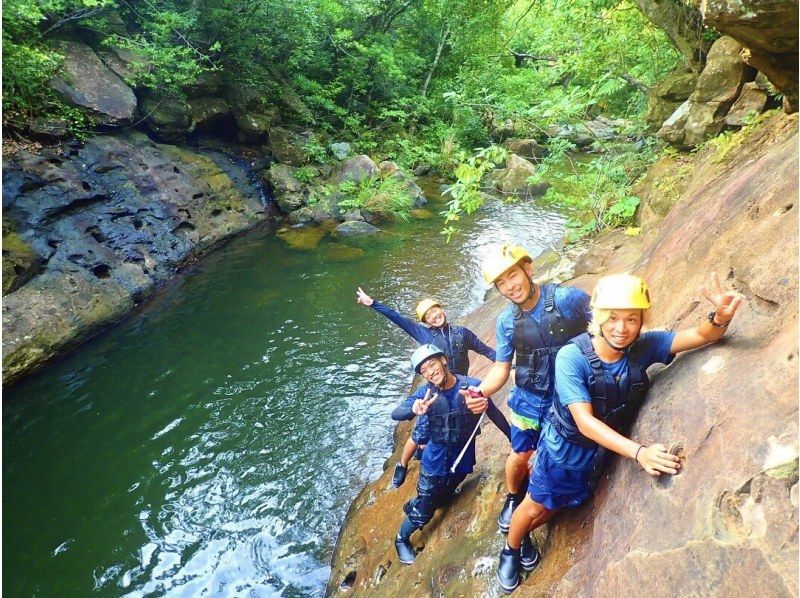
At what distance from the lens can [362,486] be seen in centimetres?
649

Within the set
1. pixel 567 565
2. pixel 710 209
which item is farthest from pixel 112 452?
pixel 710 209

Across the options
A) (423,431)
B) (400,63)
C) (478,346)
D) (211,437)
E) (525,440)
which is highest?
(400,63)

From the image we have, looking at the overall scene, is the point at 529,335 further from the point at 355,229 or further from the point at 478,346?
the point at 355,229

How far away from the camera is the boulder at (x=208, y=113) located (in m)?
15.6

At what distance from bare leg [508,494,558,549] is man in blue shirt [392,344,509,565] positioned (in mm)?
738

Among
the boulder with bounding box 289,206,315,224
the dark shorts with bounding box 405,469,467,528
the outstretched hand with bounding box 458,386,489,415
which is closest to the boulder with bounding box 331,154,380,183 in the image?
the boulder with bounding box 289,206,315,224

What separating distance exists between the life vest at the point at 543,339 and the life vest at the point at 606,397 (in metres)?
0.61

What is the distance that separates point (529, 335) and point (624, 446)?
1192 mm

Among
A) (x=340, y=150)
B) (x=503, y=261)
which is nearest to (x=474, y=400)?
(x=503, y=261)

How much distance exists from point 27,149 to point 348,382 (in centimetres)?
933

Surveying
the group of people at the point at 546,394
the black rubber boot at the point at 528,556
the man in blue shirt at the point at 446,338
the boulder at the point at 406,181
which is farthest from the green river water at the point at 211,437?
the boulder at the point at 406,181

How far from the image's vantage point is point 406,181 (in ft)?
57.7

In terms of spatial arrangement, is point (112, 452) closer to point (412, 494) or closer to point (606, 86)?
point (412, 494)

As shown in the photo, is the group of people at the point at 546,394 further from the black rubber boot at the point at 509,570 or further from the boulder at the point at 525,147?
the boulder at the point at 525,147
